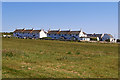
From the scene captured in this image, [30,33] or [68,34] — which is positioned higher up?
[30,33]

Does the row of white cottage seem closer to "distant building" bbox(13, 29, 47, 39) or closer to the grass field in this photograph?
"distant building" bbox(13, 29, 47, 39)

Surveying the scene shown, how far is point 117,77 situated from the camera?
1303 centimetres

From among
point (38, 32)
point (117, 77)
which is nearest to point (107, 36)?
point (38, 32)

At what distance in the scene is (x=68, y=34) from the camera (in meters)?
140

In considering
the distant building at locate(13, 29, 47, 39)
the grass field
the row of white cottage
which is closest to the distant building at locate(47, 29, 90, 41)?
the row of white cottage

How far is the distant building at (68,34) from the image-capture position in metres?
135

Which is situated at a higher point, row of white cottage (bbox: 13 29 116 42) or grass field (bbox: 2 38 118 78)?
row of white cottage (bbox: 13 29 116 42)

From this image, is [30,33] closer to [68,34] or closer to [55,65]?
[68,34]

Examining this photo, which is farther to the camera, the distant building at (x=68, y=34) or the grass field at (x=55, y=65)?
the distant building at (x=68, y=34)

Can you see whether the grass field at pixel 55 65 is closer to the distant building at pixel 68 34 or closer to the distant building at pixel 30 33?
the distant building at pixel 68 34

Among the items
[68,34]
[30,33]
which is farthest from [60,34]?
[30,33]

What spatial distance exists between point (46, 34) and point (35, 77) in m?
140

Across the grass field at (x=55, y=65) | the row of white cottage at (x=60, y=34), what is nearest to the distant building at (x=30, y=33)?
the row of white cottage at (x=60, y=34)

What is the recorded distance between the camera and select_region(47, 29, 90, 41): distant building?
135125 mm
